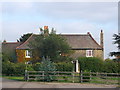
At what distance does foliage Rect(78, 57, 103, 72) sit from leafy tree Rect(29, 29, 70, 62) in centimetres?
697

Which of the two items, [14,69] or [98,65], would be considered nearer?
[14,69]

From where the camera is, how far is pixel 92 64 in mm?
43812

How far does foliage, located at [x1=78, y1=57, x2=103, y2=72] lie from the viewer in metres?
43.2

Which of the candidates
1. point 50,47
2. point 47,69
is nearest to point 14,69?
point 47,69

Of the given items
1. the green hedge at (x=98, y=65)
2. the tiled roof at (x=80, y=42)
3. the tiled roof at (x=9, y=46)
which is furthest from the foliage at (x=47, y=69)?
the tiled roof at (x=9, y=46)

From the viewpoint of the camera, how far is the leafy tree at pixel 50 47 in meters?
51.5

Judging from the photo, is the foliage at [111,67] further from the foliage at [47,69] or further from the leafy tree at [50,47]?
the foliage at [47,69]

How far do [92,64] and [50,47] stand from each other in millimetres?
10601

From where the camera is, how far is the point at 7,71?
41.2 m

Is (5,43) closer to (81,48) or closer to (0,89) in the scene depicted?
(81,48)

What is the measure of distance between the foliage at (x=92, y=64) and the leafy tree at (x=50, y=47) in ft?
22.9

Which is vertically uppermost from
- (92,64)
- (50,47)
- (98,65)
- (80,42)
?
(80,42)

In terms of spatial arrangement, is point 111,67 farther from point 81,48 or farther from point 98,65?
point 81,48

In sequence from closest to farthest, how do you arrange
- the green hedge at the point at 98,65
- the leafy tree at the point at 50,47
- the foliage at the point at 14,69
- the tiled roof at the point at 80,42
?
the foliage at the point at 14,69, the green hedge at the point at 98,65, the leafy tree at the point at 50,47, the tiled roof at the point at 80,42
